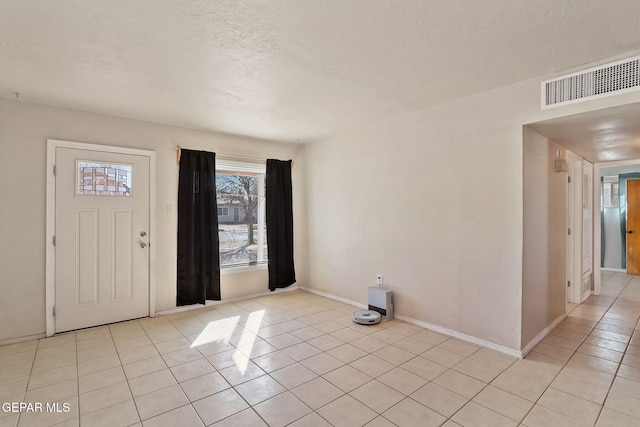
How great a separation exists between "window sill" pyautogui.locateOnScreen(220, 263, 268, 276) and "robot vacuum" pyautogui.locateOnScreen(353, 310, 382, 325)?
1.81 meters

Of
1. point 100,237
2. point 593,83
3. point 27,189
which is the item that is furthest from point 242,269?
point 593,83

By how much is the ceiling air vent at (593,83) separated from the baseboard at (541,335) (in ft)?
7.15

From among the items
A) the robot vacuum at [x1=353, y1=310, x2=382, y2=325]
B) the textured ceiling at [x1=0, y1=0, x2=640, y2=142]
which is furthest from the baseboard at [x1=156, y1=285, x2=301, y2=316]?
the textured ceiling at [x1=0, y1=0, x2=640, y2=142]

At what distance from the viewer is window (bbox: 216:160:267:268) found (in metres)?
4.71

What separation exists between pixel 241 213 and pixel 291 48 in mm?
3131

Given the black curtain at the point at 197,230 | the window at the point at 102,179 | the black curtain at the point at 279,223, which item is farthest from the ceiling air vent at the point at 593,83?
the window at the point at 102,179

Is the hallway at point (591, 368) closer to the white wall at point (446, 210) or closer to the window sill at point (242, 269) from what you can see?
the white wall at point (446, 210)

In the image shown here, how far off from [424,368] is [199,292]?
118 inches

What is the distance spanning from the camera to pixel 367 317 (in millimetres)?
3742

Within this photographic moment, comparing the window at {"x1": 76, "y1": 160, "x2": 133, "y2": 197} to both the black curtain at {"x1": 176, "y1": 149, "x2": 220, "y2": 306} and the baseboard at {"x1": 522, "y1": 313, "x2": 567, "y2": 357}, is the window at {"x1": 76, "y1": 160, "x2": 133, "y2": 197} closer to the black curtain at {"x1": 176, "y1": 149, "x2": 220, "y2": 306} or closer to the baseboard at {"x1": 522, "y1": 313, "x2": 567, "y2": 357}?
the black curtain at {"x1": 176, "y1": 149, "x2": 220, "y2": 306}

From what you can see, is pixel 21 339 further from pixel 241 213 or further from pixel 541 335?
pixel 541 335

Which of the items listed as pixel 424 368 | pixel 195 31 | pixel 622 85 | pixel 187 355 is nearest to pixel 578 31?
pixel 622 85

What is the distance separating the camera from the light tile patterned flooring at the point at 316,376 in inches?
81.2

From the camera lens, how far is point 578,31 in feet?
6.57
